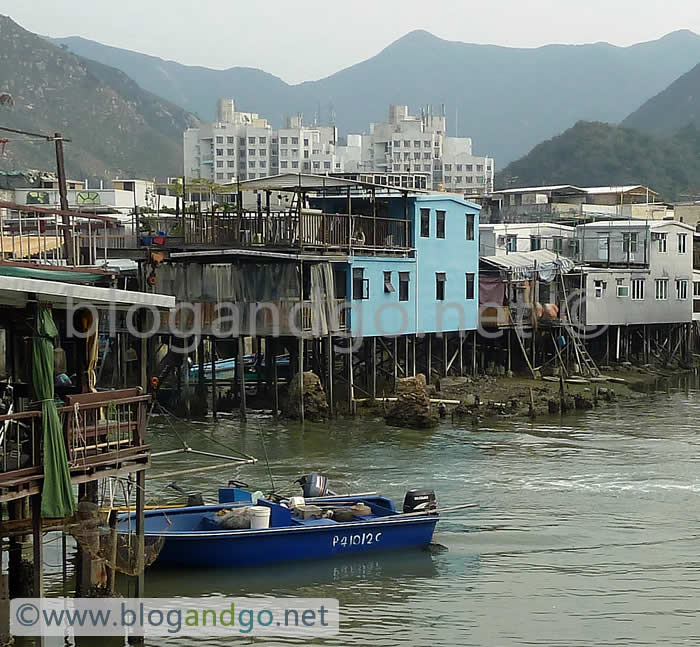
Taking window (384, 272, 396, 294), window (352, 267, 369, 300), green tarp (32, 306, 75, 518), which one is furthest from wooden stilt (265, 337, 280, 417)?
green tarp (32, 306, 75, 518)

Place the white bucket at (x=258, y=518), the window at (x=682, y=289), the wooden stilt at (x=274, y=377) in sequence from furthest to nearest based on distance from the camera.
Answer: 1. the window at (x=682, y=289)
2. the wooden stilt at (x=274, y=377)
3. the white bucket at (x=258, y=518)

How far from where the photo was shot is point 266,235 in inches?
1321

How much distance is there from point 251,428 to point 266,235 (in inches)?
229

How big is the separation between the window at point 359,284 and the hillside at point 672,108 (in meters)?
129

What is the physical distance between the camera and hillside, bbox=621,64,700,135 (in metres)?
158

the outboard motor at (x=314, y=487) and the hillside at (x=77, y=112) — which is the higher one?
the hillside at (x=77, y=112)

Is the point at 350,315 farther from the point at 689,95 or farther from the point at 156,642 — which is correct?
the point at 689,95

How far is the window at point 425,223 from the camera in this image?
1517 inches

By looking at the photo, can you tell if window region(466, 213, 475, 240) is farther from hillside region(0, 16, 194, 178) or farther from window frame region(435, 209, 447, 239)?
hillside region(0, 16, 194, 178)

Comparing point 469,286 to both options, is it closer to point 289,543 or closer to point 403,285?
point 403,285

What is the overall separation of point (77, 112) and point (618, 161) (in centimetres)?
6853

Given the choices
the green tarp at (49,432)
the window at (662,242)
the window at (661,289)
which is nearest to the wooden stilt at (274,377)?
the green tarp at (49,432)

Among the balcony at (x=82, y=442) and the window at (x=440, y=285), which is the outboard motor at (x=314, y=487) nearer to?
the balcony at (x=82, y=442)

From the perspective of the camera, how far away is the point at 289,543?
18359 mm
